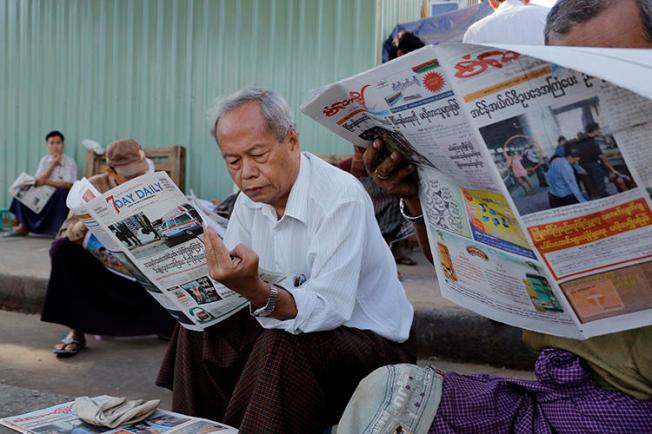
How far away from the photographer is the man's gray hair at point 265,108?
5.72 feet

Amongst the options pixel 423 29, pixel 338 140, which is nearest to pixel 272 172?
pixel 338 140

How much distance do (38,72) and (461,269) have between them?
19.5ft

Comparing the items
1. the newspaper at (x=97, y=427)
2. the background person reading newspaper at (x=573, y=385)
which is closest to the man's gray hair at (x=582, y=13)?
the background person reading newspaper at (x=573, y=385)

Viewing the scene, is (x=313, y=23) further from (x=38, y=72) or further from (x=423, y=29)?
(x=38, y=72)

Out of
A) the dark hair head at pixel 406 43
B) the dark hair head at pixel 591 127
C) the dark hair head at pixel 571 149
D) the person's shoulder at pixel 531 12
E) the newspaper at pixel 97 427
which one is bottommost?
the newspaper at pixel 97 427

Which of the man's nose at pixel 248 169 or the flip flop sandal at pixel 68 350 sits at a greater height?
the man's nose at pixel 248 169

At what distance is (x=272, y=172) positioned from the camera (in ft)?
5.71

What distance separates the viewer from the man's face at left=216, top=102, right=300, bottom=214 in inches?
67.5

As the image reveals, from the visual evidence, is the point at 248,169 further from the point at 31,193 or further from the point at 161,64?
the point at 31,193

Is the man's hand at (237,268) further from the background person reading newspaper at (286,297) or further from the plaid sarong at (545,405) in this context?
the plaid sarong at (545,405)

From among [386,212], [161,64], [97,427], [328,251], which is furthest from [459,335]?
[161,64]

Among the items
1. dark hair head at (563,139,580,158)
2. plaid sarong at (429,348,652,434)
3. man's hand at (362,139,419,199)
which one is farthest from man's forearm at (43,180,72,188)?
dark hair head at (563,139,580,158)

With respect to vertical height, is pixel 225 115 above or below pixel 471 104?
below

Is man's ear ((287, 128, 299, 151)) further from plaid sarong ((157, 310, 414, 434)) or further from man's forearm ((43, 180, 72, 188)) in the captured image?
man's forearm ((43, 180, 72, 188))
